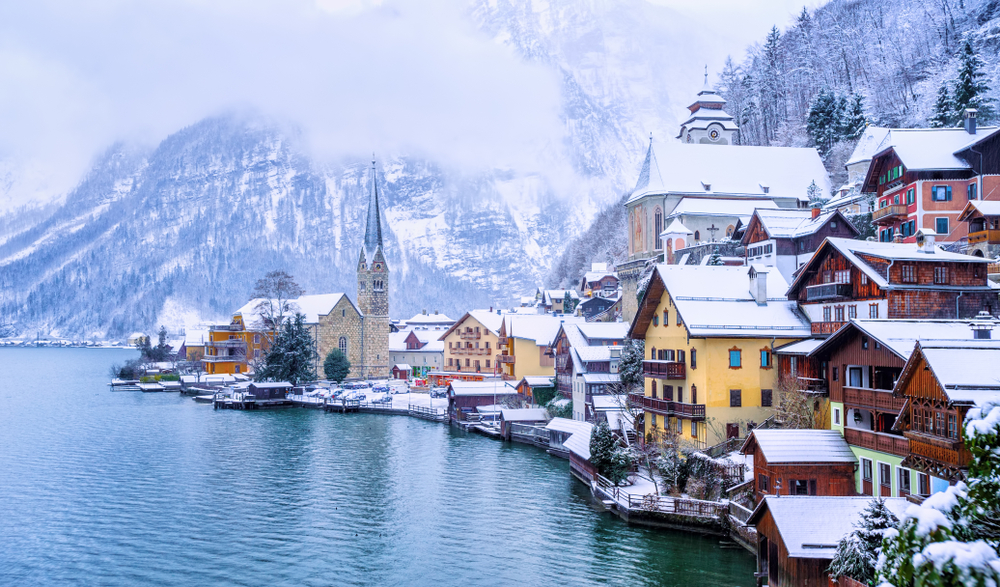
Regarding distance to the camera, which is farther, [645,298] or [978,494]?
[645,298]

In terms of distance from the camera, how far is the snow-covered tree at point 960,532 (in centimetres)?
704

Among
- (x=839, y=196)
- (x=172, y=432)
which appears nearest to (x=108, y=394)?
(x=172, y=432)

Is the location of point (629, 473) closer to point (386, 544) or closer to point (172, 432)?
point (386, 544)

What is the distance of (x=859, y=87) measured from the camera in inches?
4023

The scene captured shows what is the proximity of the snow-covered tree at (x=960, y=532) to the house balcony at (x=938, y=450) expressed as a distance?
13.5 metres

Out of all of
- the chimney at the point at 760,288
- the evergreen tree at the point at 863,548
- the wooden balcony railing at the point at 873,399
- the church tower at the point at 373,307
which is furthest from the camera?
the church tower at the point at 373,307

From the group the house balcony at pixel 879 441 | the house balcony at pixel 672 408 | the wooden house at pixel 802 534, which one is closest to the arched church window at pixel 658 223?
the house balcony at pixel 672 408

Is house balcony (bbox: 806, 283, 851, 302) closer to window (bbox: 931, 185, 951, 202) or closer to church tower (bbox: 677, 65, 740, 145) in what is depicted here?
window (bbox: 931, 185, 951, 202)

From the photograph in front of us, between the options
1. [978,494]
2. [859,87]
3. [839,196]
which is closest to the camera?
[978,494]

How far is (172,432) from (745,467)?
50.5 metres

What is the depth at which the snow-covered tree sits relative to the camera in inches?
277

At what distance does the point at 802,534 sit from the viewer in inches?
899

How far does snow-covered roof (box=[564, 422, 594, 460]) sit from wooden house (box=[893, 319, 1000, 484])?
18.7 m

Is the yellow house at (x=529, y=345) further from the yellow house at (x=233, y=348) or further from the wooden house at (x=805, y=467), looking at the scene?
the yellow house at (x=233, y=348)
